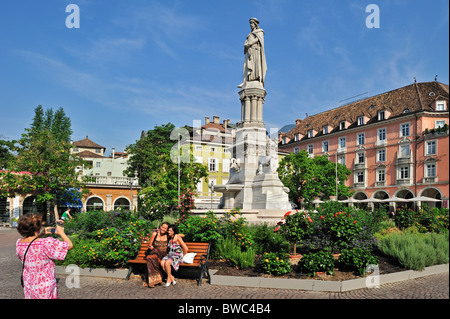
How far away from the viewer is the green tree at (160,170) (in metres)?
37.8

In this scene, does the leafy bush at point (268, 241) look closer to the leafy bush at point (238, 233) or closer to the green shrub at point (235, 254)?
the leafy bush at point (238, 233)

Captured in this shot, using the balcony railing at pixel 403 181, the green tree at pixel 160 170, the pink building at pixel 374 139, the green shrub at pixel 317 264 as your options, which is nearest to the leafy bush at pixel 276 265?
the green shrub at pixel 317 264

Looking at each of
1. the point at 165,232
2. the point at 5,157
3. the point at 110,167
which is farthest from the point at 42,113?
the point at 165,232

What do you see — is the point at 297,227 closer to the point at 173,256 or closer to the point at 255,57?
the point at 173,256

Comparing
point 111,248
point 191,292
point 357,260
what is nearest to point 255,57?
point 111,248

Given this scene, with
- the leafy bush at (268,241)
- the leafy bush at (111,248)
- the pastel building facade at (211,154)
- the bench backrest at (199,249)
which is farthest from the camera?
the pastel building facade at (211,154)

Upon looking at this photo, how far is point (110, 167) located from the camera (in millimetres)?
72500

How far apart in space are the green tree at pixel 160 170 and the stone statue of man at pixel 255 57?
1467 centimetres

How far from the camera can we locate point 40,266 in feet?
15.0

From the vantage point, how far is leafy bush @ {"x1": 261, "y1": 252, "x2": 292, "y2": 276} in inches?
313

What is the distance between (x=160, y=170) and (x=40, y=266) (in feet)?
139

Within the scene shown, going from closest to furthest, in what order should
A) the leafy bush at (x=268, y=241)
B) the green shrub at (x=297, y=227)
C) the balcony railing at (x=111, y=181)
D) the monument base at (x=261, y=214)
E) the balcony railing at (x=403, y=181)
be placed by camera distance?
1. the green shrub at (x=297, y=227)
2. the leafy bush at (x=268, y=241)
3. the monument base at (x=261, y=214)
4. the balcony railing at (x=403, y=181)
5. the balcony railing at (x=111, y=181)
